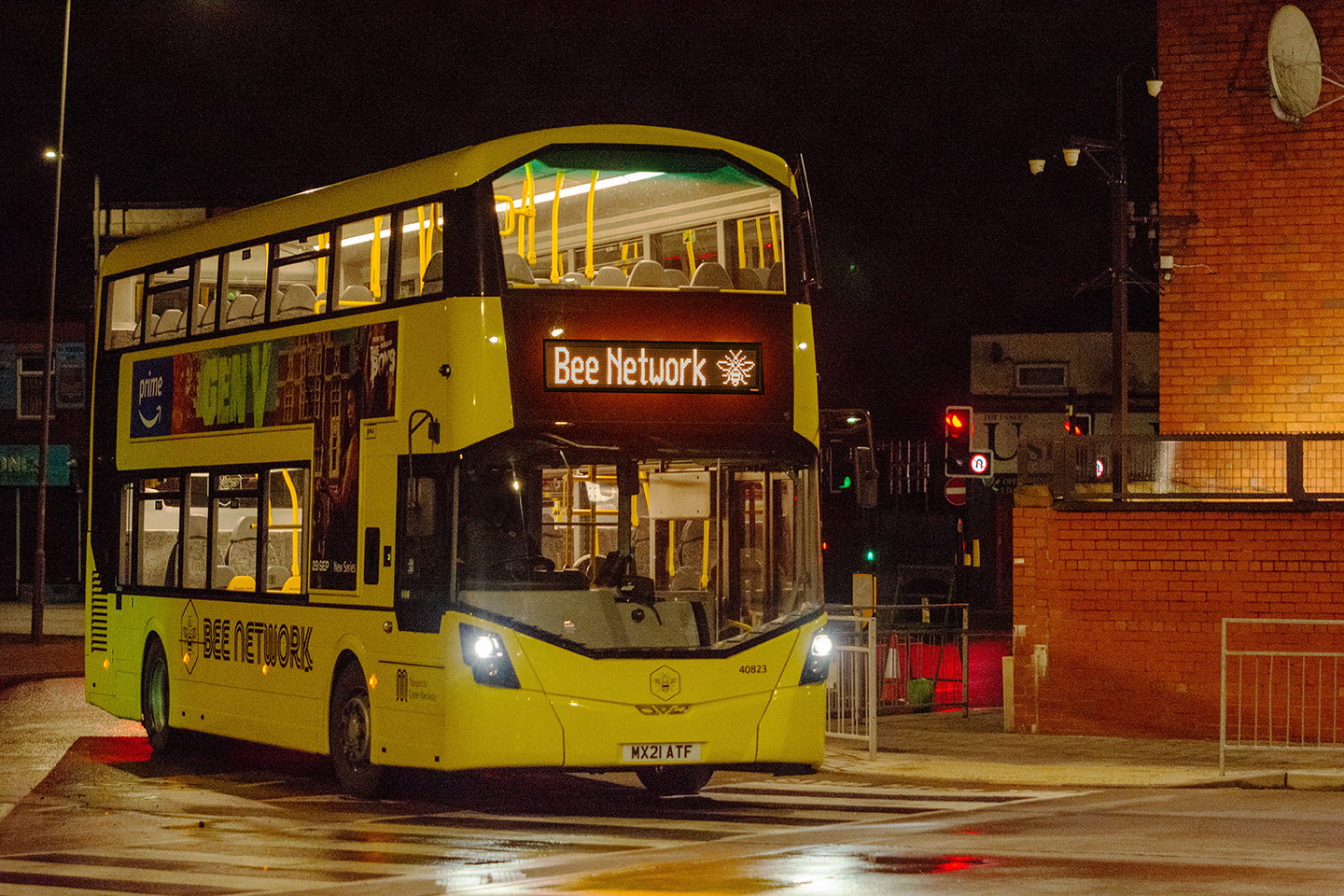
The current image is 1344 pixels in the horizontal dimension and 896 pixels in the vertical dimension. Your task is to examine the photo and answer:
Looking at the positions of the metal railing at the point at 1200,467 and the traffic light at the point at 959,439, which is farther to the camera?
the traffic light at the point at 959,439

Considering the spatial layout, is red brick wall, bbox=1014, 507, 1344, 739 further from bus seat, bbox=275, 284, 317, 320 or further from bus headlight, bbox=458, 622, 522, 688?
bus seat, bbox=275, 284, 317, 320

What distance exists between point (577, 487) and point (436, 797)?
2809mm

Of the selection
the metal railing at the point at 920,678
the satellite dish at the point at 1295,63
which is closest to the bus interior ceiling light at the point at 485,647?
the metal railing at the point at 920,678

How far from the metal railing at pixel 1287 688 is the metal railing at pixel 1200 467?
3.99 ft

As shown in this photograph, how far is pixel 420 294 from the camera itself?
499 inches

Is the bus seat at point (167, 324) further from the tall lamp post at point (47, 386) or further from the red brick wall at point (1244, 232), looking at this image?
the tall lamp post at point (47, 386)

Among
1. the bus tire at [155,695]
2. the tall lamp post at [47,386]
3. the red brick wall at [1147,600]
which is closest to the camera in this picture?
the red brick wall at [1147,600]

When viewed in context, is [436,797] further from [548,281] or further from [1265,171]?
[1265,171]

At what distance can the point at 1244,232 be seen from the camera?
18297 mm

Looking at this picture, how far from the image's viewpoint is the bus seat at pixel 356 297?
527 inches

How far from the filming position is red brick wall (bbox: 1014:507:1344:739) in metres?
16.5

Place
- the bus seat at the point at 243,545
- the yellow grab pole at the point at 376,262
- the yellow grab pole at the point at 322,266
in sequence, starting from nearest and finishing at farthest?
the yellow grab pole at the point at 376,262
the yellow grab pole at the point at 322,266
the bus seat at the point at 243,545

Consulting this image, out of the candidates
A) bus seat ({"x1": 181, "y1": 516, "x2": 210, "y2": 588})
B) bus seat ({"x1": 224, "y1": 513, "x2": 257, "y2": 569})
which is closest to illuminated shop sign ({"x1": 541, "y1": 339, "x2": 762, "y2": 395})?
bus seat ({"x1": 224, "y1": 513, "x2": 257, "y2": 569})

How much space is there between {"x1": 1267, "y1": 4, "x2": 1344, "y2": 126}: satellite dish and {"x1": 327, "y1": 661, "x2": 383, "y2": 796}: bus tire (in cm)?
1072
